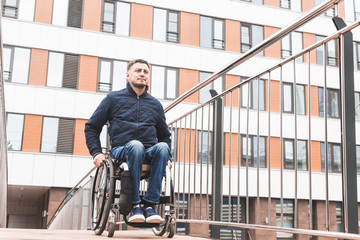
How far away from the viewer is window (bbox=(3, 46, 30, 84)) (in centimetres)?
1727

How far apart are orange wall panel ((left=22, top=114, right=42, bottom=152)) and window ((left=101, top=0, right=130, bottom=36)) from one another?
468cm

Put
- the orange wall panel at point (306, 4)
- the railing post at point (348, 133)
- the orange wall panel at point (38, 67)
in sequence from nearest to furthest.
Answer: the railing post at point (348, 133) < the orange wall panel at point (38, 67) < the orange wall panel at point (306, 4)

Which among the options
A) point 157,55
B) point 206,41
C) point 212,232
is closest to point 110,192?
point 212,232

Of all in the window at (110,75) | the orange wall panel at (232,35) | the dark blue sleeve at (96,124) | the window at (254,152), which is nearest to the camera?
the dark blue sleeve at (96,124)

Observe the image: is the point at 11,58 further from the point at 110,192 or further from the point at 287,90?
the point at 110,192

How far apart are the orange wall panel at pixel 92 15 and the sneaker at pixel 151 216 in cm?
1645

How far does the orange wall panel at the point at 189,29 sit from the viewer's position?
19906mm

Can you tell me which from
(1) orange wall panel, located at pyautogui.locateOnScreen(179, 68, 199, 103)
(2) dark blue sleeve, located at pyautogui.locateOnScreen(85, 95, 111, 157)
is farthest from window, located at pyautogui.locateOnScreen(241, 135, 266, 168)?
(2) dark blue sleeve, located at pyautogui.locateOnScreen(85, 95, 111, 157)

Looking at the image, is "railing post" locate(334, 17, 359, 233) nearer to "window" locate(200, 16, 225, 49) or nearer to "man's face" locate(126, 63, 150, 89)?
"man's face" locate(126, 63, 150, 89)

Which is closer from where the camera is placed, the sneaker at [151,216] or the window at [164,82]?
the sneaker at [151,216]

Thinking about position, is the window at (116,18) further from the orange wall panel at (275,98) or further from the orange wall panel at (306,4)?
the orange wall panel at (306,4)

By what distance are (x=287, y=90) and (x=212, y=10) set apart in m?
5.08

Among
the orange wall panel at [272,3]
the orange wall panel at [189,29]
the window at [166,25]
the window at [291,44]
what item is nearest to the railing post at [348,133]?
the window at [166,25]

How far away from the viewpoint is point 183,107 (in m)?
19.3
